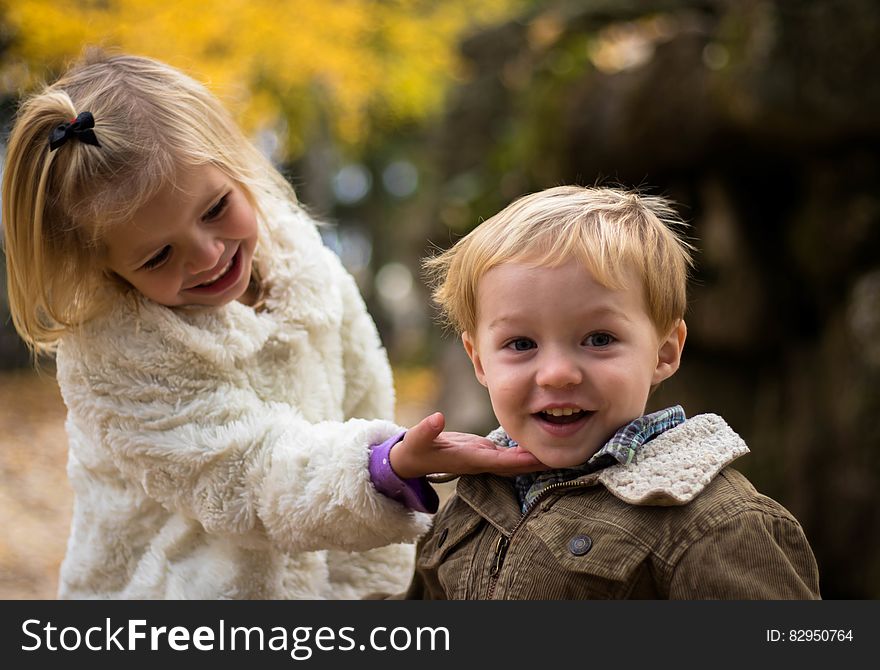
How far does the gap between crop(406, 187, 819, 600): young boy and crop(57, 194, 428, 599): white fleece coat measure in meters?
0.35

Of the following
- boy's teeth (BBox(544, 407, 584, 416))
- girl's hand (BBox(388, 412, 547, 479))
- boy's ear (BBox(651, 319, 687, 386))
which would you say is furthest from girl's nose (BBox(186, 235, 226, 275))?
boy's ear (BBox(651, 319, 687, 386))

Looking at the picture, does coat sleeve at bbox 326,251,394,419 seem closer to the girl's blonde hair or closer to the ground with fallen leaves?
the girl's blonde hair

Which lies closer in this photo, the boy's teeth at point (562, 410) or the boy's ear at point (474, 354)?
the boy's teeth at point (562, 410)

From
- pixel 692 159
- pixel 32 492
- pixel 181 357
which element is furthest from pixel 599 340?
pixel 32 492

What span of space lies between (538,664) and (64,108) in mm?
1390

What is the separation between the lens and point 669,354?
1665mm

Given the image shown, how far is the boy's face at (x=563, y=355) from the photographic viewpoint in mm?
1516

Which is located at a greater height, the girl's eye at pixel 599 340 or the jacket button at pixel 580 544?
the girl's eye at pixel 599 340

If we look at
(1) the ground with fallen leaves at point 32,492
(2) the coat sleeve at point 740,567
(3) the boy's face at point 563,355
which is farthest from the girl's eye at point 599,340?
(1) the ground with fallen leaves at point 32,492

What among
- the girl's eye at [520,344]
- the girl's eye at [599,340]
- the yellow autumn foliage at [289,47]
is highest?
the yellow autumn foliage at [289,47]

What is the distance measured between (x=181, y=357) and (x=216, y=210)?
1.02 ft

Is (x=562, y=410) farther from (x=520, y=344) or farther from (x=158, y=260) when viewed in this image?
(x=158, y=260)

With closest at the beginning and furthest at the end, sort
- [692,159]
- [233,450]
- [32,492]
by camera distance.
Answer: [233,450], [692,159], [32,492]

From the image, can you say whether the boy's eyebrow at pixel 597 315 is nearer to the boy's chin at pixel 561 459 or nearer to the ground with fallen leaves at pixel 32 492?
the boy's chin at pixel 561 459
